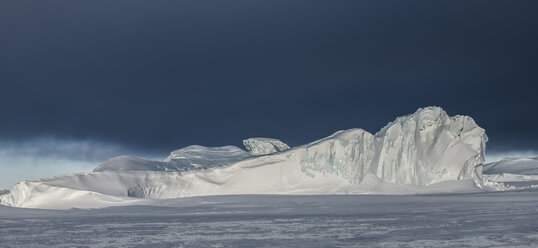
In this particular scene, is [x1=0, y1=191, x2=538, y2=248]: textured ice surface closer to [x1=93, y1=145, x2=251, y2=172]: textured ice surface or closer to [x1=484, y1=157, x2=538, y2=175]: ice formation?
[x1=93, y1=145, x2=251, y2=172]: textured ice surface

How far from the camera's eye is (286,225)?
1889 centimetres

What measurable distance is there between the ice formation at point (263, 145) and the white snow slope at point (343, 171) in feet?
20.0

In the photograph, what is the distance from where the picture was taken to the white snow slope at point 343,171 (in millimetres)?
35281

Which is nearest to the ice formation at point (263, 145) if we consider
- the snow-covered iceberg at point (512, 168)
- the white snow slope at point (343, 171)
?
the white snow slope at point (343, 171)

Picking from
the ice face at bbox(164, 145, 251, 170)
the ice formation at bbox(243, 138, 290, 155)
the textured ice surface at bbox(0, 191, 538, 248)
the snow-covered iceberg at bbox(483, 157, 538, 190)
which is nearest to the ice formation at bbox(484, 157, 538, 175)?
the snow-covered iceberg at bbox(483, 157, 538, 190)

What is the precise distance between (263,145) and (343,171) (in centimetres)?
902

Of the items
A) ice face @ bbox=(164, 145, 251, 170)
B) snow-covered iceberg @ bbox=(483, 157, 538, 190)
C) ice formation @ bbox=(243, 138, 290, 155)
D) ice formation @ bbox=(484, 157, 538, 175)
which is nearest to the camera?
ice face @ bbox=(164, 145, 251, 170)

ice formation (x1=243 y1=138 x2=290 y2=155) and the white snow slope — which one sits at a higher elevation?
ice formation (x1=243 y1=138 x2=290 y2=155)

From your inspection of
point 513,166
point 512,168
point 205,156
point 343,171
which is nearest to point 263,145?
point 205,156

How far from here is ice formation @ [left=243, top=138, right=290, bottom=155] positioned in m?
43.0

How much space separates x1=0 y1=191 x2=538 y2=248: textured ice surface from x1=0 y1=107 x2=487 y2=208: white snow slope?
19.6 ft

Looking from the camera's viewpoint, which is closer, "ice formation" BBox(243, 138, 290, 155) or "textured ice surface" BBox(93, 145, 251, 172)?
"textured ice surface" BBox(93, 145, 251, 172)

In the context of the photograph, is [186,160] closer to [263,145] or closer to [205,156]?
[205,156]

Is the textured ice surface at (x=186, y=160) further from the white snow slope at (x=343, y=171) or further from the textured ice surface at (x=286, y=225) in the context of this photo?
the textured ice surface at (x=286, y=225)
